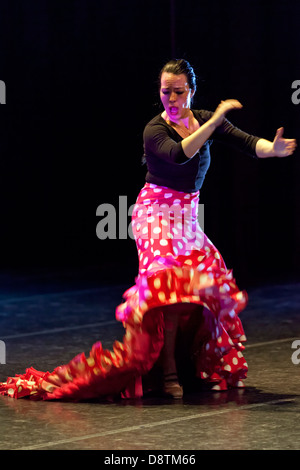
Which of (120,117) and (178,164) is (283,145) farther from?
(120,117)

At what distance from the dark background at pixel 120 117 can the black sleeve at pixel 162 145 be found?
305 centimetres

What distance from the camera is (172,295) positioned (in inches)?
150

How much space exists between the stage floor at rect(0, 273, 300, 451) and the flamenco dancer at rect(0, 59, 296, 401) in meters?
0.09

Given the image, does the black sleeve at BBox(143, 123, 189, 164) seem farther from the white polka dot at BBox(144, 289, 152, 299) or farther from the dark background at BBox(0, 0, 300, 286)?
the dark background at BBox(0, 0, 300, 286)

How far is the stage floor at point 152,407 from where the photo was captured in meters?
3.23

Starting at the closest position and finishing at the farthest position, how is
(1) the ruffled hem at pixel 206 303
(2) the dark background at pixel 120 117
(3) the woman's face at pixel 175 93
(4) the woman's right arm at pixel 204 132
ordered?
(4) the woman's right arm at pixel 204 132 → (1) the ruffled hem at pixel 206 303 → (3) the woman's face at pixel 175 93 → (2) the dark background at pixel 120 117

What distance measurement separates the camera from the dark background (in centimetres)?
714

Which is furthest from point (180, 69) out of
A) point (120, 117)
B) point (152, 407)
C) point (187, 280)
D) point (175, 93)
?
point (120, 117)

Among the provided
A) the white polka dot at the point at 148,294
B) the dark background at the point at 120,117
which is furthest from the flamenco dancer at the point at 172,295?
the dark background at the point at 120,117

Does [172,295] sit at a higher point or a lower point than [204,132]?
lower

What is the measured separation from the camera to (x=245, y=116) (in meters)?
7.12

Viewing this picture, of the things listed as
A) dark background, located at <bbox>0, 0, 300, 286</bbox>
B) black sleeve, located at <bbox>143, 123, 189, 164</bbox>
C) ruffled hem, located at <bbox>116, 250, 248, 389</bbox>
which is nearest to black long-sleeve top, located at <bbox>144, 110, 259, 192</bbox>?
black sleeve, located at <bbox>143, 123, 189, 164</bbox>

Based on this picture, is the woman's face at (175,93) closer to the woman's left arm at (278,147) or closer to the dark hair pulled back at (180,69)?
the dark hair pulled back at (180,69)

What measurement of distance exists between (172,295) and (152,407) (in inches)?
17.0
